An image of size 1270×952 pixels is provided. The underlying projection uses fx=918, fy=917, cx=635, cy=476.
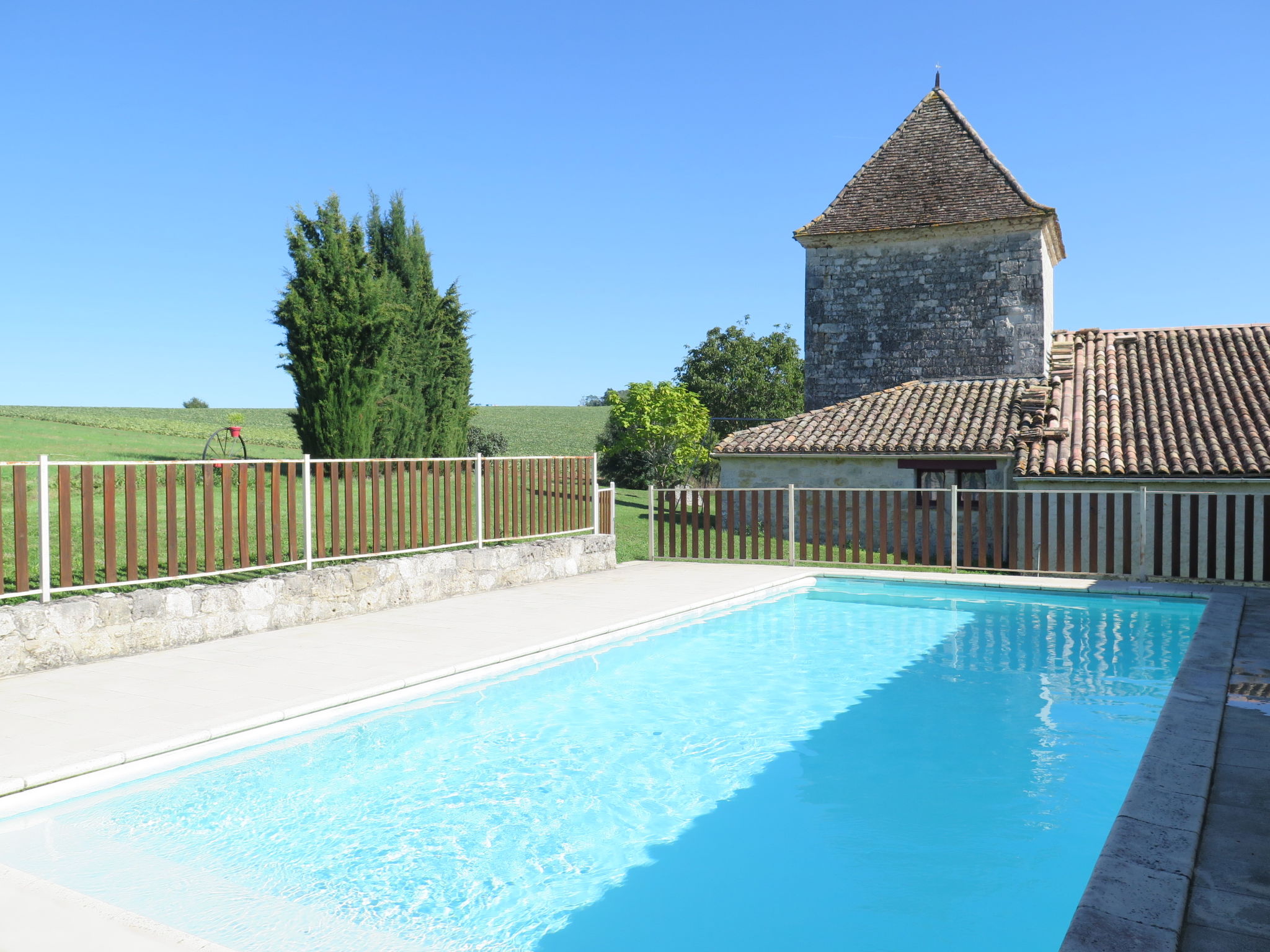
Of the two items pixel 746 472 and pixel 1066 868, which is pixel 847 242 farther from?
pixel 1066 868

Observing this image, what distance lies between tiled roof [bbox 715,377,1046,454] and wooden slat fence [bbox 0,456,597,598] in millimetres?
8164

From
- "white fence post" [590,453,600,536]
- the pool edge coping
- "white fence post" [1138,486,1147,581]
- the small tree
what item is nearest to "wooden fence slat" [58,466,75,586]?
the pool edge coping

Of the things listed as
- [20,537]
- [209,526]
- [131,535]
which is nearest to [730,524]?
[209,526]

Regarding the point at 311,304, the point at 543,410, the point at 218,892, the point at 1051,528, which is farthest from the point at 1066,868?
the point at 543,410

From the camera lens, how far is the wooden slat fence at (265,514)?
27.4ft

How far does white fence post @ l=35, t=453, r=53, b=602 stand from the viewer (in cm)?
790

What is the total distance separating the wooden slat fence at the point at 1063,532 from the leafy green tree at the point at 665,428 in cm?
1816

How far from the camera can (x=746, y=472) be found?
930 inches

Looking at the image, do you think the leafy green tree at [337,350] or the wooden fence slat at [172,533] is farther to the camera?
the leafy green tree at [337,350]

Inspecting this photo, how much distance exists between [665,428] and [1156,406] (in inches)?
771

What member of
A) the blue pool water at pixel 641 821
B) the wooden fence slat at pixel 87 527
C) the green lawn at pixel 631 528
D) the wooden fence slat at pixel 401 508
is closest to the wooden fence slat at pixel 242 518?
the wooden fence slat at pixel 87 527

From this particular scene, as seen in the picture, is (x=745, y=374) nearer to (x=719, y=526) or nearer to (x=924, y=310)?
(x=924, y=310)

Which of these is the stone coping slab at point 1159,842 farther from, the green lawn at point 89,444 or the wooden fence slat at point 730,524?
the green lawn at point 89,444

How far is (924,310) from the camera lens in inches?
992
